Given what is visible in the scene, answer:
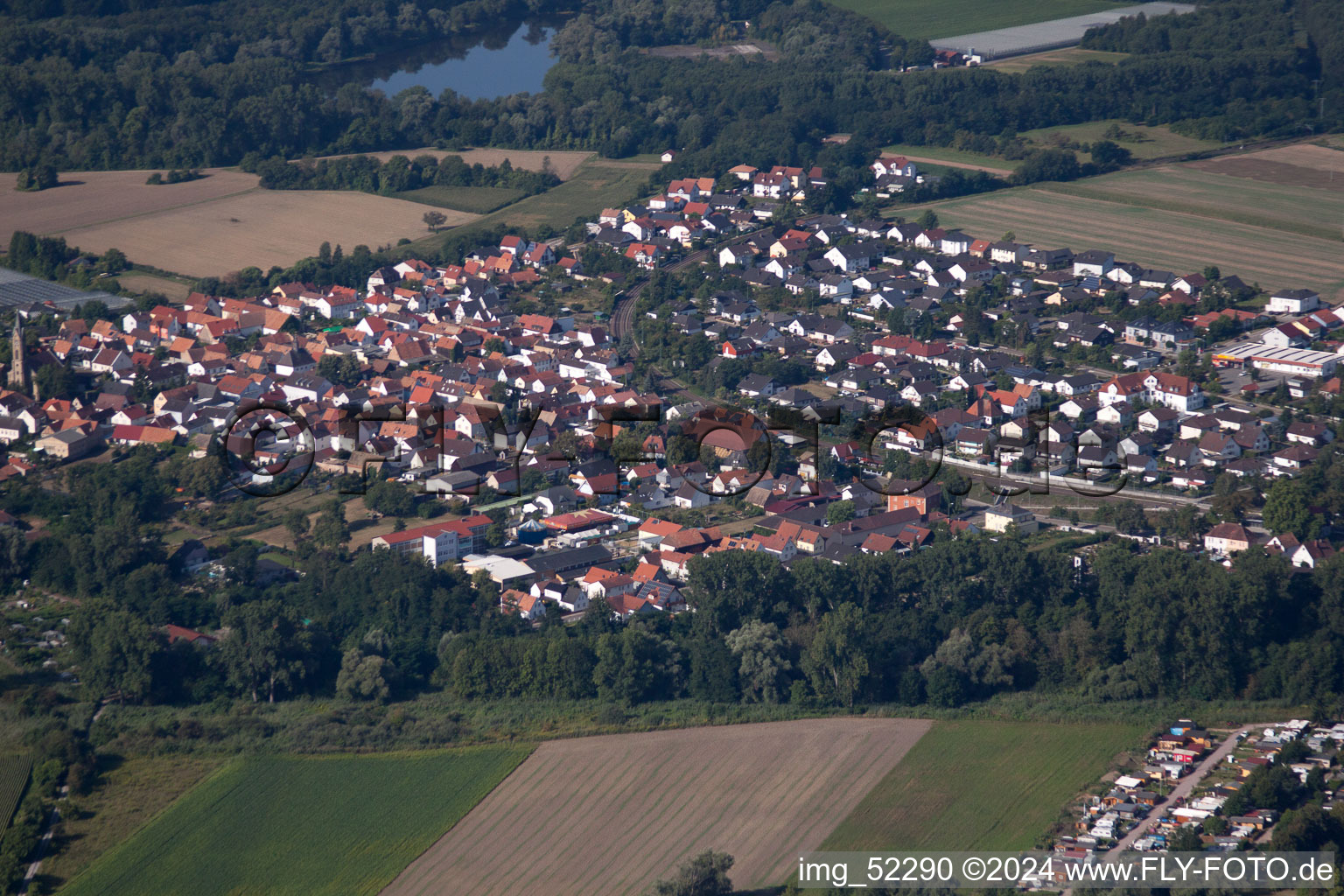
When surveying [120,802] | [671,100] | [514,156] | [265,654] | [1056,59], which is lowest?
[120,802]

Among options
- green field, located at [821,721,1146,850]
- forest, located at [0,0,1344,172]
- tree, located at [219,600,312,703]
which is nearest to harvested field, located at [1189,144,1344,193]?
forest, located at [0,0,1344,172]

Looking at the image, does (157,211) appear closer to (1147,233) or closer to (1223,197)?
(1147,233)

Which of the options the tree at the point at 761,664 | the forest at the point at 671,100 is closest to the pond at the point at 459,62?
the forest at the point at 671,100

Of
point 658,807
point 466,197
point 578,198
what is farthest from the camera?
point 466,197

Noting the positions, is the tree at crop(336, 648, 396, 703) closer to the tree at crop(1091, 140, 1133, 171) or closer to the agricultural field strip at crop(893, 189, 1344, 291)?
the agricultural field strip at crop(893, 189, 1344, 291)

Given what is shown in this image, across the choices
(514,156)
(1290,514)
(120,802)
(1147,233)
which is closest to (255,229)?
(514,156)

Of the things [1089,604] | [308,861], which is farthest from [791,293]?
[308,861]
